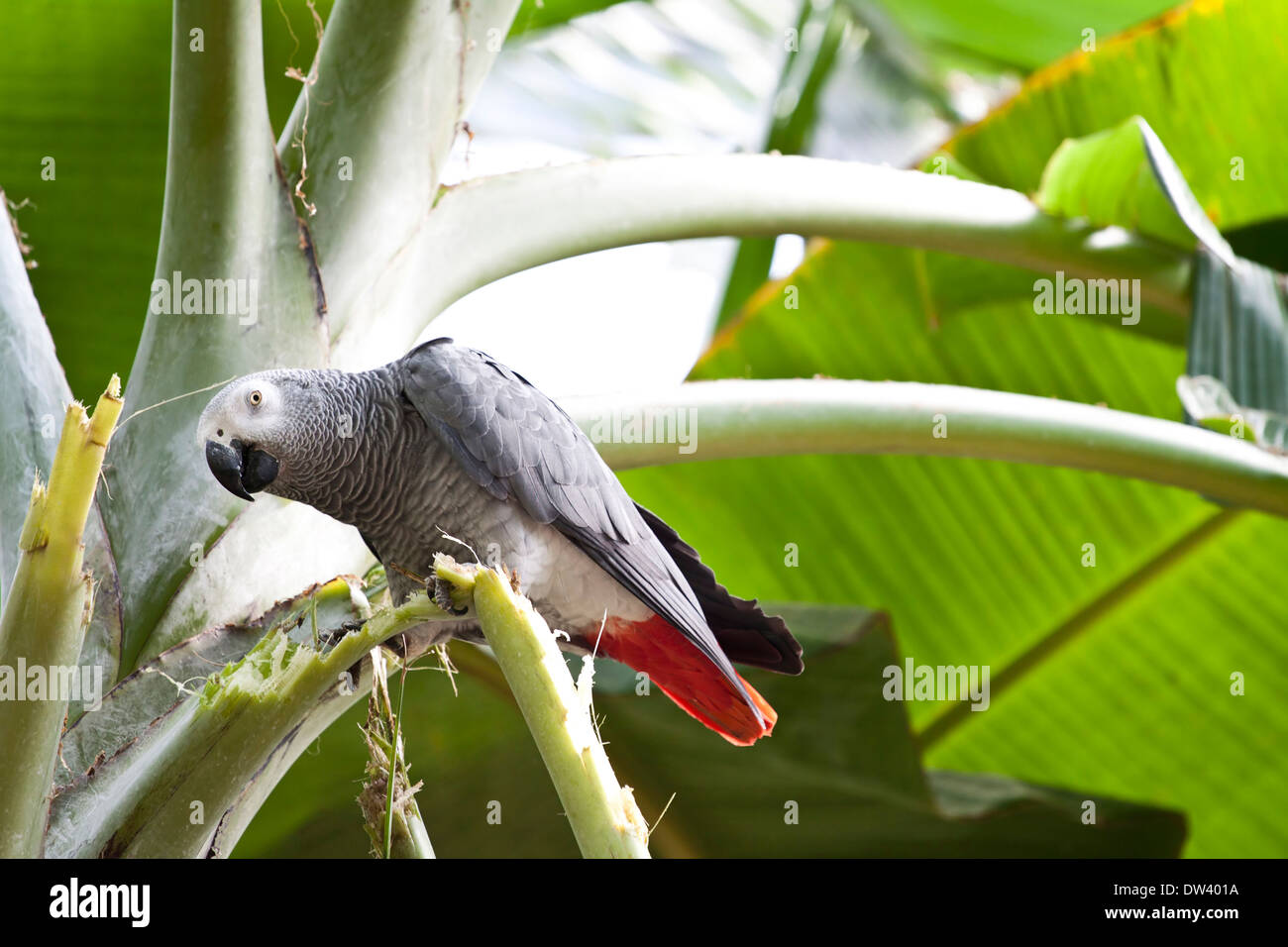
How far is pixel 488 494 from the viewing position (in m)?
1.19

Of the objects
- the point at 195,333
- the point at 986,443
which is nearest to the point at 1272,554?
the point at 986,443

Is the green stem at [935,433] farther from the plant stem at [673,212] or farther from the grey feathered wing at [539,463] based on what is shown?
the plant stem at [673,212]

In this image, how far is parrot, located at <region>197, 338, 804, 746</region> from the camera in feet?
3.61

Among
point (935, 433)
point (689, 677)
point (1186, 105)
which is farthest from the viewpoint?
point (1186, 105)

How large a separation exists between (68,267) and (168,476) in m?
0.56

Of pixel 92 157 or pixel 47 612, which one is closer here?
pixel 47 612

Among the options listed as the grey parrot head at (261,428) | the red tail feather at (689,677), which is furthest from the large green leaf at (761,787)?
the grey parrot head at (261,428)

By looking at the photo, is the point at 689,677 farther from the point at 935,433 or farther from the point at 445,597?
the point at 445,597

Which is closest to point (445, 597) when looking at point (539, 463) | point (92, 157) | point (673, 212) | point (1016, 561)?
point (539, 463)

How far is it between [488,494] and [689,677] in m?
0.36

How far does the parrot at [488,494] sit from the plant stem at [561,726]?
43 cm

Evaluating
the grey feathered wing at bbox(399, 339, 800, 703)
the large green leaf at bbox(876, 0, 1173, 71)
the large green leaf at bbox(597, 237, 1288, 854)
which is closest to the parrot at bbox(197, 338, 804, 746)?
the grey feathered wing at bbox(399, 339, 800, 703)

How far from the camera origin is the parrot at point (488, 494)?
110 cm
